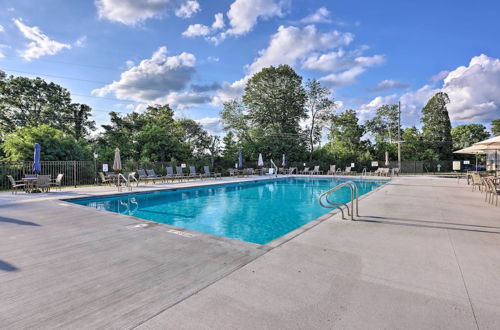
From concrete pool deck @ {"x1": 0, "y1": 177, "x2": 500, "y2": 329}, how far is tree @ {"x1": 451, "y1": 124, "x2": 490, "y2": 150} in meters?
43.6

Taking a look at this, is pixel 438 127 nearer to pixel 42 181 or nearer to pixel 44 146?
pixel 42 181

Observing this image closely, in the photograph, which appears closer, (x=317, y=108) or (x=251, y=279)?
(x=251, y=279)

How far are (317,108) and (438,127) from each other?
643 inches

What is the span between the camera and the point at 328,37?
14.4 metres

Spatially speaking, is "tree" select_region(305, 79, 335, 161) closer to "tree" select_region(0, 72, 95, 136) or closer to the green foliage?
the green foliage

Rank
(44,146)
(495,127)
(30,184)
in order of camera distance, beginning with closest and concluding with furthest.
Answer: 1. (30,184)
2. (44,146)
3. (495,127)

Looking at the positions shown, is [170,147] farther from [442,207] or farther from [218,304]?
[218,304]

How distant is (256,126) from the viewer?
96.3ft

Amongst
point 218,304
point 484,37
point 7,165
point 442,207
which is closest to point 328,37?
point 484,37

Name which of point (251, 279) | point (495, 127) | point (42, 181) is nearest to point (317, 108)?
point (495, 127)

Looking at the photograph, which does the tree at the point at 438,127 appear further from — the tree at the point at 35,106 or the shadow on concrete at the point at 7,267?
the tree at the point at 35,106

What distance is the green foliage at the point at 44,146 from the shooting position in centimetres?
1283

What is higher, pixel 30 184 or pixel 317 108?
pixel 317 108

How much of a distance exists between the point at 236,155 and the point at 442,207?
19.6 m
